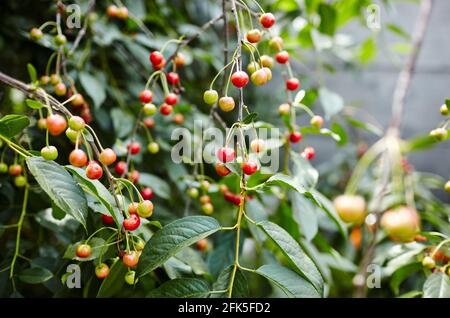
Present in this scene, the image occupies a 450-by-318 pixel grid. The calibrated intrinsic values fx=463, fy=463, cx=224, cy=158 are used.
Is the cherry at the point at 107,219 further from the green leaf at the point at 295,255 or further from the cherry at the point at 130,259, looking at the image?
the green leaf at the point at 295,255

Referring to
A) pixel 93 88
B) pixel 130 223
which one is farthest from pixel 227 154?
pixel 93 88

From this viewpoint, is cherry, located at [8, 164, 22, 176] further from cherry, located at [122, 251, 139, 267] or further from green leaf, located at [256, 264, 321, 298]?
green leaf, located at [256, 264, 321, 298]

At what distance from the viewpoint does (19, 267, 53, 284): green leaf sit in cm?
70

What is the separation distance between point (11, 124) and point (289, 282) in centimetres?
41

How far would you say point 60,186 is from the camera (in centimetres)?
56

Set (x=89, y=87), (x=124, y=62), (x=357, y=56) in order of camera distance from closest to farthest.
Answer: (x=89, y=87) < (x=124, y=62) < (x=357, y=56)

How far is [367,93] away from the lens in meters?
1.82

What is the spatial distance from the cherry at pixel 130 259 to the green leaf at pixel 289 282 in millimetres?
161

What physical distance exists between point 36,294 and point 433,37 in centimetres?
160

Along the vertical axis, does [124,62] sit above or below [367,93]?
below

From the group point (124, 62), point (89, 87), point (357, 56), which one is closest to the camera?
point (89, 87)

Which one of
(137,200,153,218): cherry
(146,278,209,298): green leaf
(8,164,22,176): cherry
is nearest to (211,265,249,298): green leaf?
(146,278,209,298): green leaf

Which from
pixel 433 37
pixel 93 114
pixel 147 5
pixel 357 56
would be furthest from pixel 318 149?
pixel 93 114
